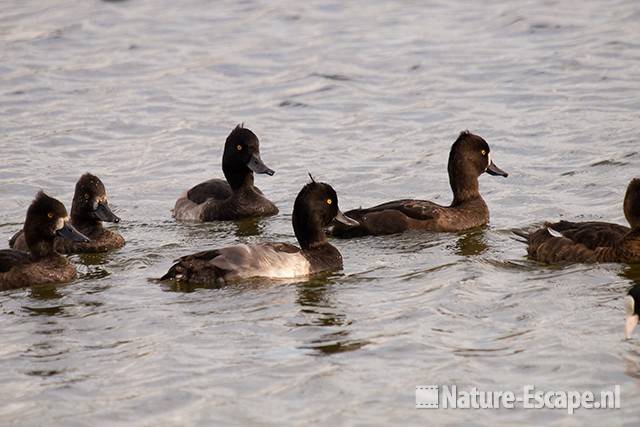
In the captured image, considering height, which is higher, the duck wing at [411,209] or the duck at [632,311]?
the duck wing at [411,209]

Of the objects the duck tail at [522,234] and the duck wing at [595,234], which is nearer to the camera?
the duck wing at [595,234]

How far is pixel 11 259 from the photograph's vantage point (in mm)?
11930

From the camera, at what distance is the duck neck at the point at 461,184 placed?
14.0 metres

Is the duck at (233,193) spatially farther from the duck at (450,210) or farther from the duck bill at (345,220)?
the duck bill at (345,220)

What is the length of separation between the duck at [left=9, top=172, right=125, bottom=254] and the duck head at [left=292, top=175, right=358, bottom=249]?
2061 mm

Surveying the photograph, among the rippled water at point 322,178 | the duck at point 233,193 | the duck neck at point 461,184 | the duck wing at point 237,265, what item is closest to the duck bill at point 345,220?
the rippled water at point 322,178

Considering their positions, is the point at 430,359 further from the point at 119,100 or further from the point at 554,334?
the point at 119,100

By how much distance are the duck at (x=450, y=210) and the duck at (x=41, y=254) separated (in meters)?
2.60

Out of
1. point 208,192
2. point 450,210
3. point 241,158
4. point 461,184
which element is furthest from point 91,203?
point 461,184

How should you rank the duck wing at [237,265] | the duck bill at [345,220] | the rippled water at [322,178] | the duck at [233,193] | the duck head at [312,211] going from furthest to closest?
the duck at [233,193], the duck bill at [345,220], the duck head at [312,211], the duck wing at [237,265], the rippled water at [322,178]

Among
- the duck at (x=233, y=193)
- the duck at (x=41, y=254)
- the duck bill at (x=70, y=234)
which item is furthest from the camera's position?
the duck at (x=233, y=193)

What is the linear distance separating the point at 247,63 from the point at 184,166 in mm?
5138

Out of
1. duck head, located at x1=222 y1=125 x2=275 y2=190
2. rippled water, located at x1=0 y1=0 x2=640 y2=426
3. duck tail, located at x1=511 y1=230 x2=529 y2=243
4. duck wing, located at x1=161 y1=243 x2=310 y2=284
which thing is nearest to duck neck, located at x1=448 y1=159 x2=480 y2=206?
rippled water, located at x1=0 y1=0 x2=640 y2=426

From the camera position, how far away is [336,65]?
21578mm
